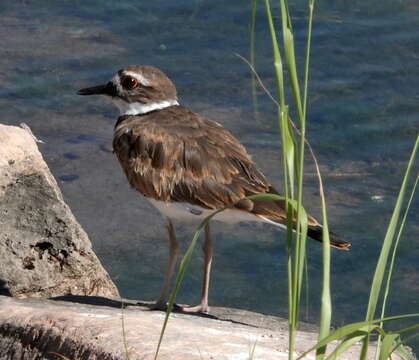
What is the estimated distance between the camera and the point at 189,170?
21.4ft

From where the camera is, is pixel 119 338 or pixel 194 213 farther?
pixel 194 213

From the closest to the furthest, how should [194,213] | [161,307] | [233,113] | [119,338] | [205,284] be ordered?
[119,338]
[194,213]
[161,307]
[205,284]
[233,113]

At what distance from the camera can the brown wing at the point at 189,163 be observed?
250 inches

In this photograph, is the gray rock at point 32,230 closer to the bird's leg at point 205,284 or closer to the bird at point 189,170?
the bird at point 189,170

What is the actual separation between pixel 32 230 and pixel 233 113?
445 cm

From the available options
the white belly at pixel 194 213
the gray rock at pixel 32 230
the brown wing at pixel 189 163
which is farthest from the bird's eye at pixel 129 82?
the gray rock at pixel 32 230

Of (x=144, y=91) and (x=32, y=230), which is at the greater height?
(x=144, y=91)

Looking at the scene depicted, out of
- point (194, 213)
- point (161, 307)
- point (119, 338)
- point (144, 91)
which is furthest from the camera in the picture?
point (144, 91)

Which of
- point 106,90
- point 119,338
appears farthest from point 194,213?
point 119,338

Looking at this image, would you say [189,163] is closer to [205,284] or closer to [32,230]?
[205,284]

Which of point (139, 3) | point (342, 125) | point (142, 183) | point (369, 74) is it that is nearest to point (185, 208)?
point (142, 183)

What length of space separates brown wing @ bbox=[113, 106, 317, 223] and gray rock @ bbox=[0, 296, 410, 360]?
47.0 inches

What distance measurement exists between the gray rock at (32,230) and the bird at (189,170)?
2.01ft

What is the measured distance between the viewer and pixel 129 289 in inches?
324
